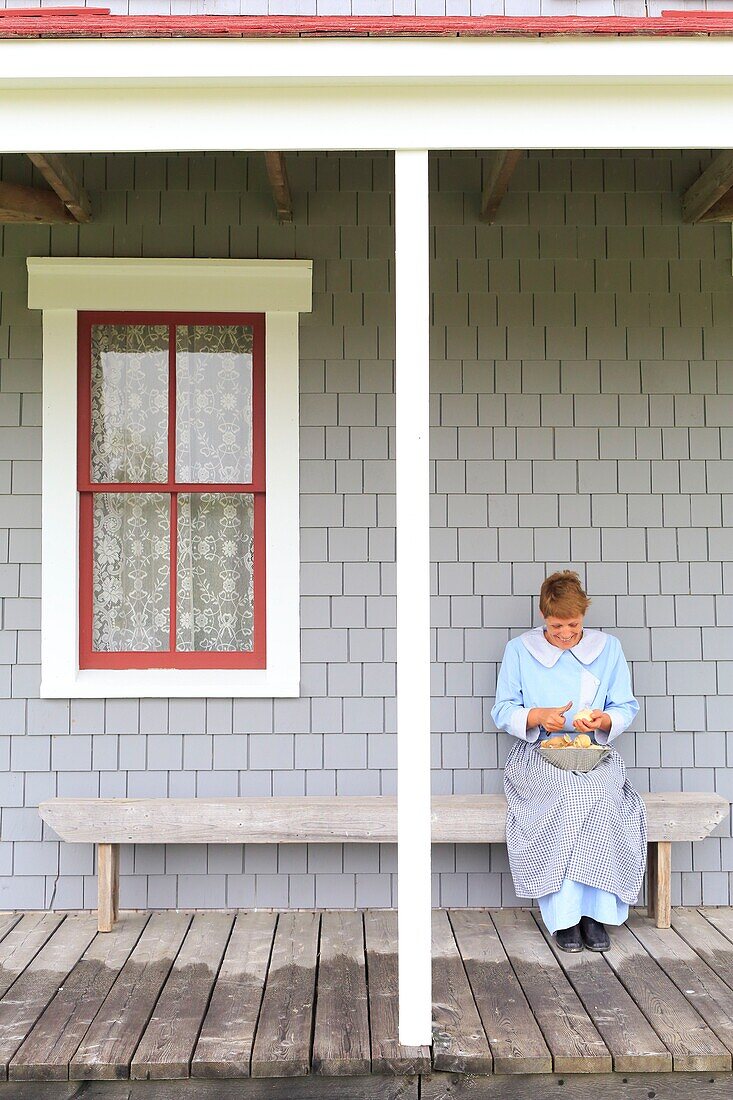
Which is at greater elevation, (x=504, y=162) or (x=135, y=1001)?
(x=504, y=162)

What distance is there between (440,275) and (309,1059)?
3.02 metres

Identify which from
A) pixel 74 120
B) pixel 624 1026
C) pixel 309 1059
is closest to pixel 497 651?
pixel 624 1026

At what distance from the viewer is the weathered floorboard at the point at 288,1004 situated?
2748mm

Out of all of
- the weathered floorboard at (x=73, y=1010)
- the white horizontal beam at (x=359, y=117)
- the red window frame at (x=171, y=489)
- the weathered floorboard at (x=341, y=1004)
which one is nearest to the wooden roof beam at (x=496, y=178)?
the white horizontal beam at (x=359, y=117)

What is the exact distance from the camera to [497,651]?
4176 mm

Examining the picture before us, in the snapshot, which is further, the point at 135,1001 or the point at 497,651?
the point at 497,651

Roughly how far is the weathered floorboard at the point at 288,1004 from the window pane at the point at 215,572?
118 cm

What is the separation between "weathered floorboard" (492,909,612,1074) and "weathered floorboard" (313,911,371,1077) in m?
0.54

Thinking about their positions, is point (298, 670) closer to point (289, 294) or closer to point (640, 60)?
point (289, 294)

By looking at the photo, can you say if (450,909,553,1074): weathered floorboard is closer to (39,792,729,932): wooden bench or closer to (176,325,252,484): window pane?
(39,792,729,932): wooden bench

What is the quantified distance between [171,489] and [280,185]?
133 centimetres

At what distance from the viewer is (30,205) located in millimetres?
3887

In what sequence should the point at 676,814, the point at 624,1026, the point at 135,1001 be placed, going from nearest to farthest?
1. the point at 624,1026
2. the point at 135,1001
3. the point at 676,814

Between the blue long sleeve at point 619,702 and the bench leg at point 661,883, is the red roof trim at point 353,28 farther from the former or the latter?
the bench leg at point 661,883
